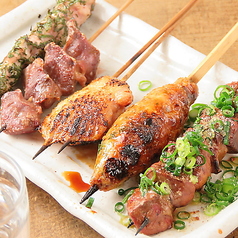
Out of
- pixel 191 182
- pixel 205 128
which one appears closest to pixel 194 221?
pixel 191 182

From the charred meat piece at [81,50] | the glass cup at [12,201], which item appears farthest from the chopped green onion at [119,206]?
the charred meat piece at [81,50]

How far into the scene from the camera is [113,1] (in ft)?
23.2

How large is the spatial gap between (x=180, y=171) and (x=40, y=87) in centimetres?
195

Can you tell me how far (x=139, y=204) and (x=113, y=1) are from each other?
171 inches

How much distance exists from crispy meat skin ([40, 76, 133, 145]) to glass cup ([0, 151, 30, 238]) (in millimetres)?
1217

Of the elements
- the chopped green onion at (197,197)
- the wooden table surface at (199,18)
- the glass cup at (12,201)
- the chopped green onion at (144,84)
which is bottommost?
the wooden table surface at (199,18)

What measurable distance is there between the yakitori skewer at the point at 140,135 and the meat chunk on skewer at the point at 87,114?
21 cm

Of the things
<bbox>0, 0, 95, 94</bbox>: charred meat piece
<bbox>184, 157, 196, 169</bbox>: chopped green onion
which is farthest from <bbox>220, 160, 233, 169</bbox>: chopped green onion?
<bbox>0, 0, 95, 94</bbox>: charred meat piece

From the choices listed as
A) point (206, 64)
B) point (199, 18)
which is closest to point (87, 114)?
point (206, 64)

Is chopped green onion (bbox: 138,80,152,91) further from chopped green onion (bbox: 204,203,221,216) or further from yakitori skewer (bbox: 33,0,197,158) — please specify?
chopped green onion (bbox: 204,203,221,216)

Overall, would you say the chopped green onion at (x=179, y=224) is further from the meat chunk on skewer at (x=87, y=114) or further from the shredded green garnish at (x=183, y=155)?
the meat chunk on skewer at (x=87, y=114)

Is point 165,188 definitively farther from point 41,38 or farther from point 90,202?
point 41,38

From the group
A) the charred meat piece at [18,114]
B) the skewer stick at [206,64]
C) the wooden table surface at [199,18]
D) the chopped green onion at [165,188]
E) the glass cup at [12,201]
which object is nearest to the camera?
the glass cup at [12,201]

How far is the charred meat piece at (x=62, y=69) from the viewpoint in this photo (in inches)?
199
